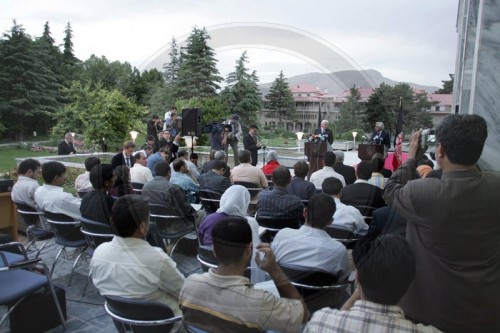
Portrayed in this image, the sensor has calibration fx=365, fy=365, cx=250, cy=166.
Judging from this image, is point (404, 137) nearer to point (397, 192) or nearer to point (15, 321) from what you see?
point (397, 192)

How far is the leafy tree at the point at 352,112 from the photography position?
1476mm

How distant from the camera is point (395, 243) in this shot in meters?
1.12

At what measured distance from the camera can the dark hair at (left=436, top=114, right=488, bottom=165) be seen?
112cm

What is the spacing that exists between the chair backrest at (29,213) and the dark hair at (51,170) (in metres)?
0.30

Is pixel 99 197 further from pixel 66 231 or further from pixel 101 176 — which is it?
pixel 66 231

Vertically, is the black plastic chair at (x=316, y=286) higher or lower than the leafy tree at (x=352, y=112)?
lower

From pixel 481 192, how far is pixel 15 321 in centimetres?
255

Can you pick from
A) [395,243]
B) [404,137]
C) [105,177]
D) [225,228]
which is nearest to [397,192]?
[395,243]

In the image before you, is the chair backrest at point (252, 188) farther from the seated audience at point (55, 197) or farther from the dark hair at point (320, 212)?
the dark hair at point (320, 212)

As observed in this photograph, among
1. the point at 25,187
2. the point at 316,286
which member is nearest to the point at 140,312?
the point at 316,286

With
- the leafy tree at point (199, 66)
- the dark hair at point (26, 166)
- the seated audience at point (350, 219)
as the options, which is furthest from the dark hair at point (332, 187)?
the dark hair at point (26, 166)

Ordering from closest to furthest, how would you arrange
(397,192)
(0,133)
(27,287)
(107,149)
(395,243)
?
(395,243) → (397,192) → (27,287) → (107,149) → (0,133)

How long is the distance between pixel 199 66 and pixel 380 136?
1116mm

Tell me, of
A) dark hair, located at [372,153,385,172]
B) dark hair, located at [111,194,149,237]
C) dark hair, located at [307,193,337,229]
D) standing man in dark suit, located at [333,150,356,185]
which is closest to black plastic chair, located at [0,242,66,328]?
dark hair, located at [111,194,149,237]
